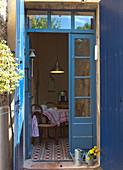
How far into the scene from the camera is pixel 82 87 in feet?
15.9

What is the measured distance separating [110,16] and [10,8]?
6.06 ft

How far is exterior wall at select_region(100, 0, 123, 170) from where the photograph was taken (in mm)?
3318

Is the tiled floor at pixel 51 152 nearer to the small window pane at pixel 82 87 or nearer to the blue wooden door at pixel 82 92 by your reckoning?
the blue wooden door at pixel 82 92

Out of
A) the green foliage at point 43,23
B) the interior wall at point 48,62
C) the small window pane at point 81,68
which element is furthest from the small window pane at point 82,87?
the interior wall at point 48,62

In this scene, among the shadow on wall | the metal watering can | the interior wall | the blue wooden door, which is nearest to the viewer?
the shadow on wall

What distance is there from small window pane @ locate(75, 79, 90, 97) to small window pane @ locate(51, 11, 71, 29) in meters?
1.17

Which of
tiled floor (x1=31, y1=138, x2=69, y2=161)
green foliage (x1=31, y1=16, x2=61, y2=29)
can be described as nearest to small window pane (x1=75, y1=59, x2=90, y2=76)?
green foliage (x1=31, y1=16, x2=61, y2=29)

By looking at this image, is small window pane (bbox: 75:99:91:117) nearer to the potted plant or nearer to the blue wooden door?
the blue wooden door

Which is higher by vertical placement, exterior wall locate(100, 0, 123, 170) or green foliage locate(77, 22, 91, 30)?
green foliage locate(77, 22, 91, 30)

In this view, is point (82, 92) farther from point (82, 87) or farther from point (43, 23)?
point (43, 23)

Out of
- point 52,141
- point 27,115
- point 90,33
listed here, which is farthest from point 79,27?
point 52,141

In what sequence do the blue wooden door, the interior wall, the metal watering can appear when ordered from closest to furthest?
1. the metal watering can
2. the blue wooden door
3. the interior wall

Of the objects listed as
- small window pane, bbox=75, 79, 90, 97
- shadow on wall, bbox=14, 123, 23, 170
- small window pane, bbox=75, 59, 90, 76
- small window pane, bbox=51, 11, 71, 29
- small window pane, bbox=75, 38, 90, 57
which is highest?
small window pane, bbox=51, 11, 71, 29

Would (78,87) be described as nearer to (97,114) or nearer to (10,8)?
(97,114)
